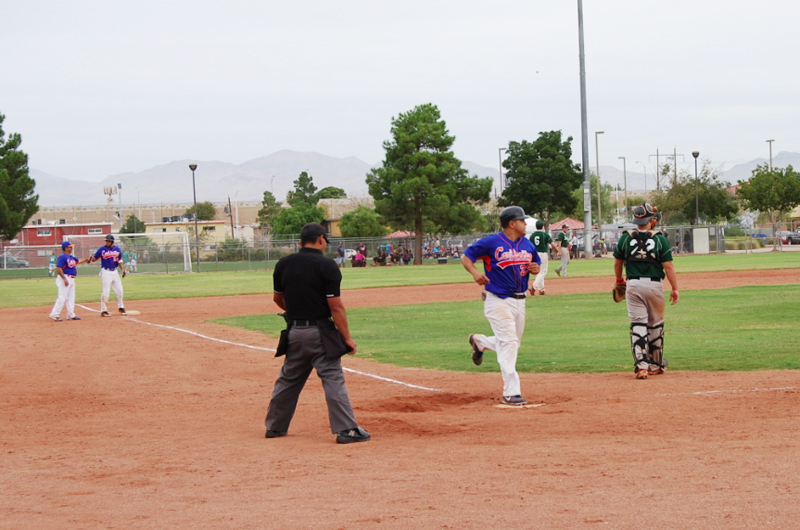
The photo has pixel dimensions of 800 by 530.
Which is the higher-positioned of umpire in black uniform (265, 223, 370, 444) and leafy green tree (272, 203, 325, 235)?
leafy green tree (272, 203, 325, 235)

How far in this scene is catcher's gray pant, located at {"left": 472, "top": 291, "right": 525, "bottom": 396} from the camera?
28.5ft

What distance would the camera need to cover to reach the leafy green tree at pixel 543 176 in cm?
7112

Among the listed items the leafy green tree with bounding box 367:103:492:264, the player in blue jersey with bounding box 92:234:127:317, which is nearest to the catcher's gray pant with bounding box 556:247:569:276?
the player in blue jersey with bounding box 92:234:127:317

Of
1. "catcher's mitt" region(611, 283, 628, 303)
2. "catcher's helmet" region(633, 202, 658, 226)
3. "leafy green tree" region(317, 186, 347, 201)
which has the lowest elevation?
"catcher's mitt" region(611, 283, 628, 303)

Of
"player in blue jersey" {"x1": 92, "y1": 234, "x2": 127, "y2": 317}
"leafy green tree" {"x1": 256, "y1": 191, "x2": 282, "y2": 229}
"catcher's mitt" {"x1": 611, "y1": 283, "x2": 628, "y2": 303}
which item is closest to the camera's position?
"catcher's mitt" {"x1": 611, "y1": 283, "x2": 628, "y2": 303}

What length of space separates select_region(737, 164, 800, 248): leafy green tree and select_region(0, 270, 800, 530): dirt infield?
67.4 m

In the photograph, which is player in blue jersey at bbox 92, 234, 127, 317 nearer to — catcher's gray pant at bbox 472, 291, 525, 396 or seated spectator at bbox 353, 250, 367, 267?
catcher's gray pant at bbox 472, 291, 525, 396

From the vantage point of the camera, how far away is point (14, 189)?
2498 inches

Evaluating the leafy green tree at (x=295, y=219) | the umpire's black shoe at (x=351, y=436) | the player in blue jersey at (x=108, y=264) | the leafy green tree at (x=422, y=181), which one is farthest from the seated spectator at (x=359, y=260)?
the umpire's black shoe at (x=351, y=436)

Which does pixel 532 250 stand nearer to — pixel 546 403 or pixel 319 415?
pixel 546 403

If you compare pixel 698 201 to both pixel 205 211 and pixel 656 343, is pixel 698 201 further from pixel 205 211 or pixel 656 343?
pixel 205 211

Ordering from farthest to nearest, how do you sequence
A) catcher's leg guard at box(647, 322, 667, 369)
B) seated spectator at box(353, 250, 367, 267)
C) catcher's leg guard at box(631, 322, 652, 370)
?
seated spectator at box(353, 250, 367, 267) → catcher's leg guard at box(647, 322, 667, 369) → catcher's leg guard at box(631, 322, 652, 370)

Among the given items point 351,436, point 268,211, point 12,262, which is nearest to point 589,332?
point 351,436

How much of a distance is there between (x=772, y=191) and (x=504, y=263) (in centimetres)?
6978
